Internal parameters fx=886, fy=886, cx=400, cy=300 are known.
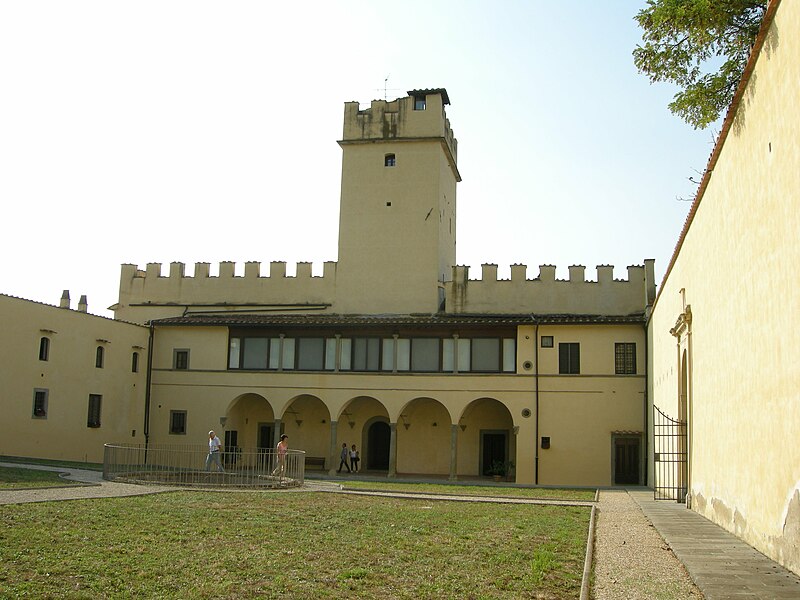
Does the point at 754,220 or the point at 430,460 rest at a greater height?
the point at 754,220

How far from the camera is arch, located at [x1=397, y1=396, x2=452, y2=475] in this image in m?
39.1

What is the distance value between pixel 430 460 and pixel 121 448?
17009 mm

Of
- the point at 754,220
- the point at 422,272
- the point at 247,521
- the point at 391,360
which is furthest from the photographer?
the point at 422,272

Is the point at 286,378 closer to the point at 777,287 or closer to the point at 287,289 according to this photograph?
the point at 287,289

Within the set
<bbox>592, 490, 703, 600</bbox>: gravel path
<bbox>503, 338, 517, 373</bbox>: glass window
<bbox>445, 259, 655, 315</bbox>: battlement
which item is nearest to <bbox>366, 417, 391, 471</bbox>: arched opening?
<bbox>445, 259, 655, 315</bbox>: battlement

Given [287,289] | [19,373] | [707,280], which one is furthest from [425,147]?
[707,280]

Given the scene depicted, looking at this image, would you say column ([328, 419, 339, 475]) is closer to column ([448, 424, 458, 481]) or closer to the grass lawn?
column ([448, 424, 458, 481])

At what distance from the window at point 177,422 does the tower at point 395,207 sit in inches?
339

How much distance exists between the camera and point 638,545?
13.1 metres

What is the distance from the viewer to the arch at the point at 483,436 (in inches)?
1517

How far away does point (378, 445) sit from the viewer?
40500 millimetres

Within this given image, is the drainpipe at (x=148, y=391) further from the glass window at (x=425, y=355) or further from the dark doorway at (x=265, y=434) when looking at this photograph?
the glass window at (x=425, y=355)

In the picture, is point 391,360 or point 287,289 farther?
point 287,289

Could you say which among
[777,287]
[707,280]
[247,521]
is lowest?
[247,521]
